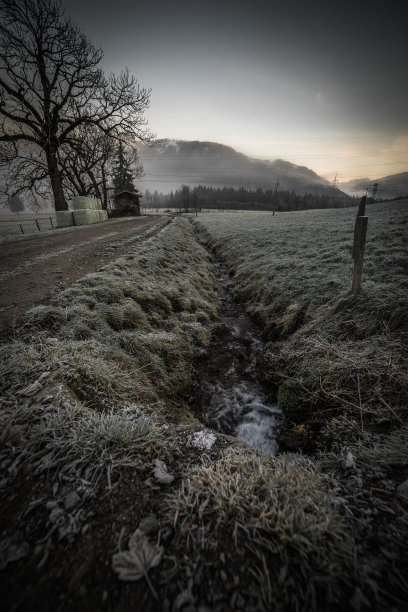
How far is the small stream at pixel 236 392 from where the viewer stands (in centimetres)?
404

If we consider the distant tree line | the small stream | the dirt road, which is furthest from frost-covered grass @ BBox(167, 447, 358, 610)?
the distant tree line

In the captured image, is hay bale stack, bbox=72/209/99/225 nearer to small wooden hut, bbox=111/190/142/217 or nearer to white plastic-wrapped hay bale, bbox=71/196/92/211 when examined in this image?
white plastic-wrapped hay bale, bbox=71/196/92/211

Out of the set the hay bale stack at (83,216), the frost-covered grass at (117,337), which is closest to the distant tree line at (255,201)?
the hay bale stack at (83,216)

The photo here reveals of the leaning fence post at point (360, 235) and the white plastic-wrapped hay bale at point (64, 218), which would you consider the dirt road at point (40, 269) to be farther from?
the white plastic-wrapped hay bale at point (64, 218)

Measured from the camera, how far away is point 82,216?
19.2 m

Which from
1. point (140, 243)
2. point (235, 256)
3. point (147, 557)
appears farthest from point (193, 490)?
point (235, 256)

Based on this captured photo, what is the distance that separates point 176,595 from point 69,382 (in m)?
2.18

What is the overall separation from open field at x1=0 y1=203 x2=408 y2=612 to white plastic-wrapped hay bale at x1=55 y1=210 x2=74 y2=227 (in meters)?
17.6

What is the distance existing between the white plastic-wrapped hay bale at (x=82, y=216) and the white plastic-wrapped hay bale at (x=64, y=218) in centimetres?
36

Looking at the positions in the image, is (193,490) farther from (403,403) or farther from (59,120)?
(59,120)

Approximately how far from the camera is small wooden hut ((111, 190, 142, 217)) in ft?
138

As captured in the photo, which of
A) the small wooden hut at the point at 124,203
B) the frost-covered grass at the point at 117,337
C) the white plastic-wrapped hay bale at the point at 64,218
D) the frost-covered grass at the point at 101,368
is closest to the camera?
the frost-covered grass at the point at 101,368

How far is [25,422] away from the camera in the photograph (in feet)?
6.95

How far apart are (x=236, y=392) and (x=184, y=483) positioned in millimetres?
3073
